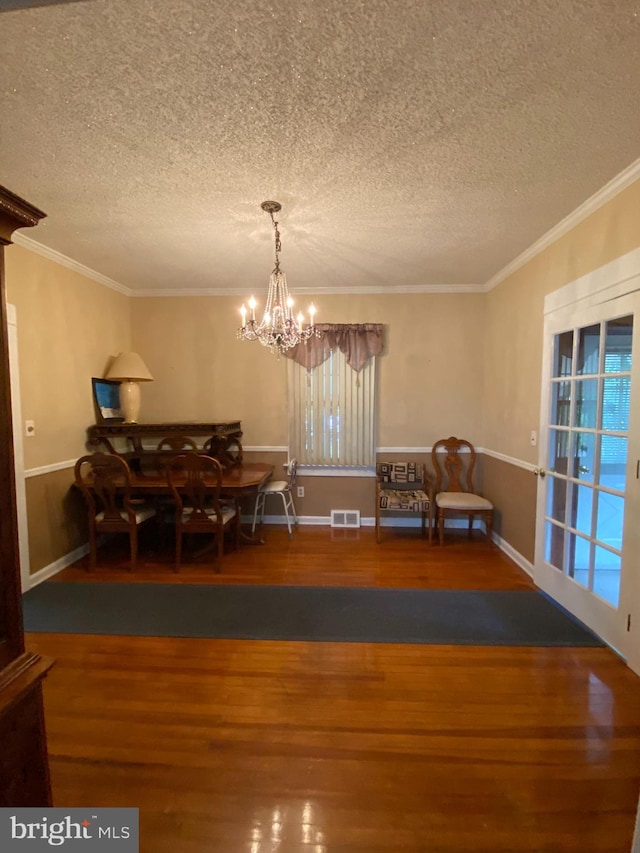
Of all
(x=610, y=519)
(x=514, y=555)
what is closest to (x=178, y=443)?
(x=514, y=555)

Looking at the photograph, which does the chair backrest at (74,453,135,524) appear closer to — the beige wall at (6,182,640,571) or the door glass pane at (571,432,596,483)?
the beige wall at (6,182,640,571)

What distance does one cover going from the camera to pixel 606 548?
2018 mm

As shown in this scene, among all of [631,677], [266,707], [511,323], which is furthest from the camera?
[511,323]

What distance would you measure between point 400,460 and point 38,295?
353 centimetres

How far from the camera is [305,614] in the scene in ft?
7.59

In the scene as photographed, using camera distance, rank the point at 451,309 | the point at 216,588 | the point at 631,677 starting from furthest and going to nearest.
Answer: the point at 451,309 → the point at 216,588 → the point at 631,677

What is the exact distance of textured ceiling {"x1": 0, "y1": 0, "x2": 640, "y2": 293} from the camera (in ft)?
3.59

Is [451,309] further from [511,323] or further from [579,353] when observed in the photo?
[579,353]

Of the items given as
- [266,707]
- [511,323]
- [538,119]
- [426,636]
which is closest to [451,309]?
[511,323]

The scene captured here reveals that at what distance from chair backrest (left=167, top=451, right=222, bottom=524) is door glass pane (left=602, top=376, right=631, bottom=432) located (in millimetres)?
2536

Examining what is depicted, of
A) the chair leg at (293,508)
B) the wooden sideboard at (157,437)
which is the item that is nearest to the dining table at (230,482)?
the wooden sideboard at (157,437)

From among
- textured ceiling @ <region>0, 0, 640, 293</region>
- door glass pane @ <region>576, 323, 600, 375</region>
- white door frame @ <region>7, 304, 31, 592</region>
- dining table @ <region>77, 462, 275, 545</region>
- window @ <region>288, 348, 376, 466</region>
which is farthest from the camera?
window @ <region>288, 348, 376, 466</region>

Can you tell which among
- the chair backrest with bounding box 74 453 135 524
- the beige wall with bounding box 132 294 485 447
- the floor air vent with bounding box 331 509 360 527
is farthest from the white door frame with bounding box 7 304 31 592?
the floor air vent with bounding box 331 509 360 527

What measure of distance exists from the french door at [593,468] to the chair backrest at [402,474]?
49.5 inches
